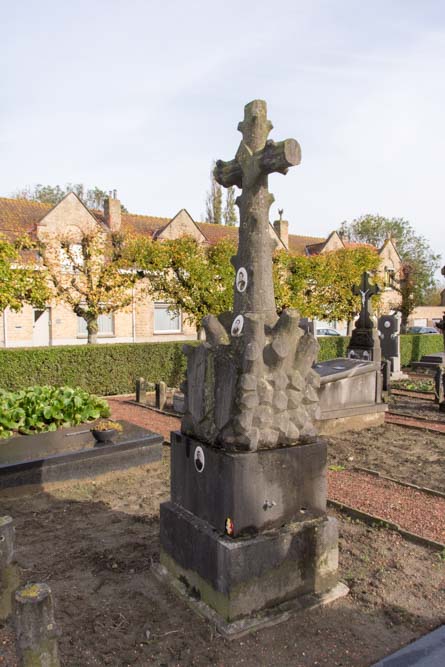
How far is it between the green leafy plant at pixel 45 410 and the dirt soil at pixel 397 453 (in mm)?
4422

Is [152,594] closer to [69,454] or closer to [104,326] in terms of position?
[69,454]

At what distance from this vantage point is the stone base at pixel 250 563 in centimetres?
379

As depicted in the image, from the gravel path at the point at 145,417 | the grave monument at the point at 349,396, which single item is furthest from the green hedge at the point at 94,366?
the grave monument at the point at 349,396

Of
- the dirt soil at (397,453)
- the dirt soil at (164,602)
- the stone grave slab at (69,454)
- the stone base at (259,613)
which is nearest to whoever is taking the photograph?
the dirt soil at (164,602)

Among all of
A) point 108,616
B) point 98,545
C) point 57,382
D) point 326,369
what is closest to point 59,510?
point 98,545

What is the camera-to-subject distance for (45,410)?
8094mm

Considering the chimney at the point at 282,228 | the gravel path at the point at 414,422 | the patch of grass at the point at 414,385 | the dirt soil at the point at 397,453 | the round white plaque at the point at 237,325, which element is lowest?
the dirt soil at the point at 397,453

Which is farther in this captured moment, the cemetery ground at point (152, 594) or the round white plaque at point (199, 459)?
the round white plaque at point (199, 459)

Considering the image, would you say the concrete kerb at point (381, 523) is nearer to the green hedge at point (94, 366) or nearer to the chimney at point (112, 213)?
the green hedge at point (94, 366)

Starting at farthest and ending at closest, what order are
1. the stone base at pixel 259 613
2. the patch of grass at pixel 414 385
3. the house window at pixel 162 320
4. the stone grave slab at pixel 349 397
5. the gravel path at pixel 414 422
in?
the house window at pixel 162 320, the patch of grass at pixel 414 385, the gravel path at pixel 414 422, the stone grave slab at pixel 349 397, the stone base at pixel 259 613

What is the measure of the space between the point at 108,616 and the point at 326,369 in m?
8.56

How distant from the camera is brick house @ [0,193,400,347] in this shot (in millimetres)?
27406

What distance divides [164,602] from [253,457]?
151 centimetres

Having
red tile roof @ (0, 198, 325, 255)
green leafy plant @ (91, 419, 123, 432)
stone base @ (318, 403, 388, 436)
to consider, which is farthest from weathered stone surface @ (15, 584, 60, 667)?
red tile roof @ (0, 198, 325, 255)
